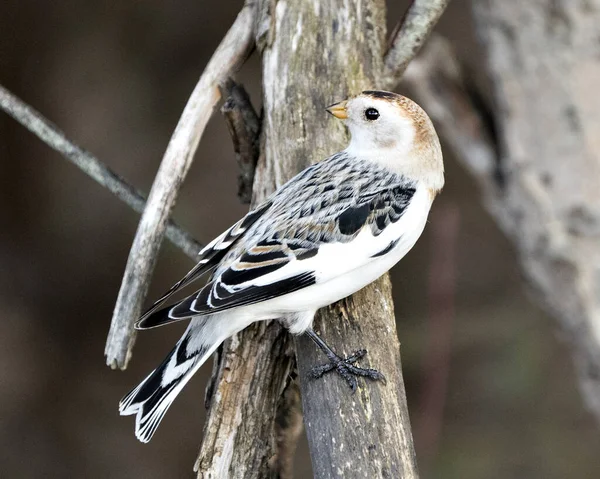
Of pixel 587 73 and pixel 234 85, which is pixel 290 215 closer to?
pixel 234 85

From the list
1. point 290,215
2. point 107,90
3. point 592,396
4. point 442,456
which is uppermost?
point 290,215

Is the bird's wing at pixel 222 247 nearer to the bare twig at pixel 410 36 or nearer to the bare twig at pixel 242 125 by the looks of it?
the bare twig at pixel 242 125

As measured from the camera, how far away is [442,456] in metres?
4.03

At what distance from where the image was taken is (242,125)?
2084 mm

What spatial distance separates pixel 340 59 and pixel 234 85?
0.93 feet

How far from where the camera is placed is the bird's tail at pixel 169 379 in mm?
1785

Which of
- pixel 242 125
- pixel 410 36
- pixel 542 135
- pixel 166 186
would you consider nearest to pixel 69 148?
pixel 166 186

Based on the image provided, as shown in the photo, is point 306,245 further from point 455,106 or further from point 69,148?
point 455,106

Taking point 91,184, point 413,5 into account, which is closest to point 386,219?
point 413,5

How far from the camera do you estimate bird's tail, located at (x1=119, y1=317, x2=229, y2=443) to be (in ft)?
5.86

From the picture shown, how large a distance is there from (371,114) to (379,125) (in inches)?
1.4

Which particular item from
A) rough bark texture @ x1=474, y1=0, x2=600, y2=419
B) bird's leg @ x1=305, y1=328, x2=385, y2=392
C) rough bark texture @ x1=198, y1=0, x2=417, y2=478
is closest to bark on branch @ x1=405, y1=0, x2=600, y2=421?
rough bark texture @ x1=474, y1=0, x2=600, y2=419

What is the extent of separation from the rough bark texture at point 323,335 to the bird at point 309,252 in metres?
0.06

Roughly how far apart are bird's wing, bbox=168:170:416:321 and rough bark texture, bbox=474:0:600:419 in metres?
1.02
